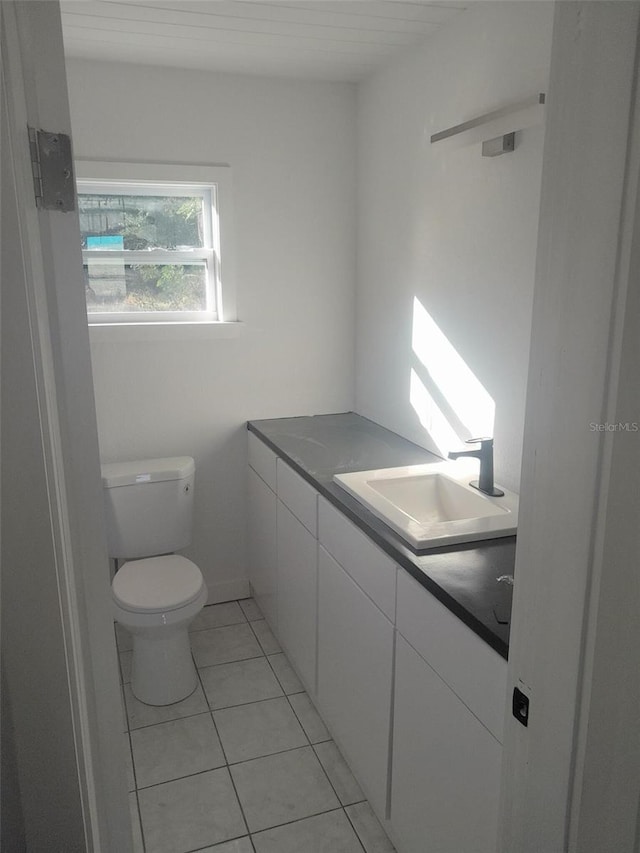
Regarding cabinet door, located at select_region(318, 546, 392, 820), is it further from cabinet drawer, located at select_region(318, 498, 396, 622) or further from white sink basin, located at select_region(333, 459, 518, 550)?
white sink basin, located at select_region(333, 459, 518, 550)

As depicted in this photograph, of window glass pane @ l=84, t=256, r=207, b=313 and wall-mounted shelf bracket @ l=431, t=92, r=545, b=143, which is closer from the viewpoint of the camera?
wall-mounted shelf bracket @ l=431, t=92, r=545, b=143

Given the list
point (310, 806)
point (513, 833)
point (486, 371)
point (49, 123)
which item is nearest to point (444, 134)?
point (486, 371)

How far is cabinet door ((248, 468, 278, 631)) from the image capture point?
2.92 metres

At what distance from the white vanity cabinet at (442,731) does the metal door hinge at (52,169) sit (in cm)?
111

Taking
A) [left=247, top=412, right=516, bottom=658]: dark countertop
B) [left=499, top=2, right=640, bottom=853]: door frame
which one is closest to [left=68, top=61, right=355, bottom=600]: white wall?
[left=247, top=412, right=516, bottom=658]: dark countertop

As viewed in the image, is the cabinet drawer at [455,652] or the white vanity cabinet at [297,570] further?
the white vanity cabinet at [297,570]

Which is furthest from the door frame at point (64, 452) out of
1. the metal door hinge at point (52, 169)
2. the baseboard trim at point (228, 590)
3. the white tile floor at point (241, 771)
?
the baseboard trim at point (228, 590)

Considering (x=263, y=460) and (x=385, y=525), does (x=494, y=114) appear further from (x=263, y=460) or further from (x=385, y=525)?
(x=263, y=460)

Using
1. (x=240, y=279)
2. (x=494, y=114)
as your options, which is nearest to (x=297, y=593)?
(x=240, y=279)

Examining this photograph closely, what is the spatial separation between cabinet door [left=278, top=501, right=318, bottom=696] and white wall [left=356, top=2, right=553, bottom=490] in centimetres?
63

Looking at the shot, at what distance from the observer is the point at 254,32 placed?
234cm

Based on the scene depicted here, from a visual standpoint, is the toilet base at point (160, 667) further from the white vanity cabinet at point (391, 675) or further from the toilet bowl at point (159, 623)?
the white vanity cabinet at point (391, 675)

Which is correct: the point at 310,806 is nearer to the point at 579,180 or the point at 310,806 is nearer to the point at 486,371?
the point at 486,371

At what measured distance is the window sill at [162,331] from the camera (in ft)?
9.47
